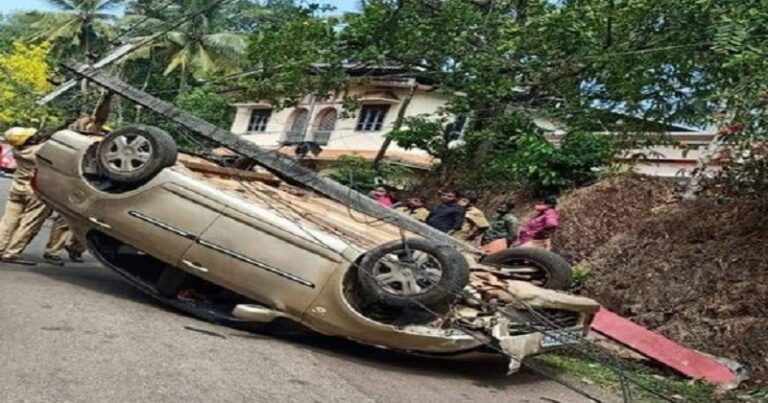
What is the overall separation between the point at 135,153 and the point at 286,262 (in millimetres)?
1712

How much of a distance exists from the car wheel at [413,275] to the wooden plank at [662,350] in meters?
2.30

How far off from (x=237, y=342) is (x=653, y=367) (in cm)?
410

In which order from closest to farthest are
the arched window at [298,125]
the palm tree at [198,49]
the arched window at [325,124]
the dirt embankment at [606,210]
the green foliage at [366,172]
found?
the dirt embankment at [606,210]
the green foliage at [366,172]
the arched window at [325,124]
the arched window at [298,125]
the palm tree at [198,49]

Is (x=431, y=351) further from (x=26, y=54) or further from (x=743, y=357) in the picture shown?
(x=26, y=54)

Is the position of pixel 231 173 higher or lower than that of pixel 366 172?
higher

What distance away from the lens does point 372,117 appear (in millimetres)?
27500

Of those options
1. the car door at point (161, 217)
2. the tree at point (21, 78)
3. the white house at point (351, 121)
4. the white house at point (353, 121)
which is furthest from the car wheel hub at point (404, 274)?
the tree at point (21, 78)

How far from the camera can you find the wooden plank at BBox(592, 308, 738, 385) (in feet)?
23.3

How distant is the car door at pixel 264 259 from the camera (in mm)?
5844

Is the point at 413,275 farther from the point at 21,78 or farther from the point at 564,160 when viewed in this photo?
the point at 21,78

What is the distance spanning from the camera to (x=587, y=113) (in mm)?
13234

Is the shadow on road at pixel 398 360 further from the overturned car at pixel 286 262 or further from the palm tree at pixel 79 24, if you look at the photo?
the palm tree at pixel 79 24

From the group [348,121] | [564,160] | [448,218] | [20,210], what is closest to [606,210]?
[564,160]

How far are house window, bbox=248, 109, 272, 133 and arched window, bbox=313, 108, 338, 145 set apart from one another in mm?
3384
